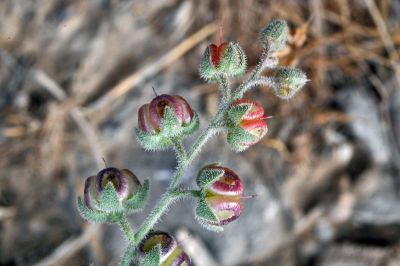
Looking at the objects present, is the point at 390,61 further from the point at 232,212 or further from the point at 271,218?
the point at 232,212

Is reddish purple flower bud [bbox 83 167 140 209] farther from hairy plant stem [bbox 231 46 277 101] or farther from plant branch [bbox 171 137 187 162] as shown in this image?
hairy plant stem [bbox 231 46 277 101]

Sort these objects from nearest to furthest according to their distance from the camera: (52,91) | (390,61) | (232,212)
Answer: (232,212) < (52,91) < (390,61)

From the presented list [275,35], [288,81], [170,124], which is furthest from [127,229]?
[275,35]

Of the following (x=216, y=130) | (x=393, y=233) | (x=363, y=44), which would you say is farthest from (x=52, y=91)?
(x=393, y=233)

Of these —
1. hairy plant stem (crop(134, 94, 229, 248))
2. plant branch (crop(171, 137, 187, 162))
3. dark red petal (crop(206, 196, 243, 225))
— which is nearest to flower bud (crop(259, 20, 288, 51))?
hairy plant stem (crop(134, 94, 229, 248))

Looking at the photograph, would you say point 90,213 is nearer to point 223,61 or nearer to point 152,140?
point 152,140

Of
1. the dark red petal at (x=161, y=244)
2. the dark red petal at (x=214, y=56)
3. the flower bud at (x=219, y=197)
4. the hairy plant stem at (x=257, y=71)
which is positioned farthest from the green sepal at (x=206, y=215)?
the dark red petal at (x=214, y=56)

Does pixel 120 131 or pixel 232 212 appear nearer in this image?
pixel 232 212

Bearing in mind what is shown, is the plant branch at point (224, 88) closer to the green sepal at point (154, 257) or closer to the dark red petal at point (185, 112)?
the dark red petal at point (185, 112)
